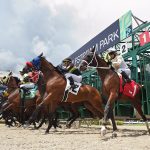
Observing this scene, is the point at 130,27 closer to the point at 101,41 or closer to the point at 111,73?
the point at 101,41

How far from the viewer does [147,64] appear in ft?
84.8

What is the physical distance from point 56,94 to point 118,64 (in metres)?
2.46

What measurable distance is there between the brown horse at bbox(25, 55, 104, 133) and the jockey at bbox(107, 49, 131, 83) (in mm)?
1991

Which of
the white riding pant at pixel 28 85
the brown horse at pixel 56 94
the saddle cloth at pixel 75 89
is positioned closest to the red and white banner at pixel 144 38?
the white riding pant at pixel 28 85

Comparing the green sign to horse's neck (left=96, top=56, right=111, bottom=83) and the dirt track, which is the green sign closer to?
horse's neck (left=96, top=56, right=111, bottom=83)

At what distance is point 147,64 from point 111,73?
15604 millimetres

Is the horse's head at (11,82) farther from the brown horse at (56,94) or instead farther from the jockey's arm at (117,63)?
the jockey's arm at (117,63)

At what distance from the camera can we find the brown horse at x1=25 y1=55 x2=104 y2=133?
39.8ft

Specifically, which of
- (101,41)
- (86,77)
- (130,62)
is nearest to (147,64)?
(130,62)

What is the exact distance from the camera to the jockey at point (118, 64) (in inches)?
441

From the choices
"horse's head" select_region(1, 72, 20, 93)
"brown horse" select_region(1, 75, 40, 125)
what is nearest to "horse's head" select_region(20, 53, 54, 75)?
"brown horse" select_region(1, 75, 40, 125)

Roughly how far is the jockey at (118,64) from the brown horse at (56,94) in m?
1.99

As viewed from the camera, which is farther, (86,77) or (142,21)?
(86,77)

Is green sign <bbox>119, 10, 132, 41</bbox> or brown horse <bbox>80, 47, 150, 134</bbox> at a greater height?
green sign <bbox>119, 10, 132, 41</bbox>
